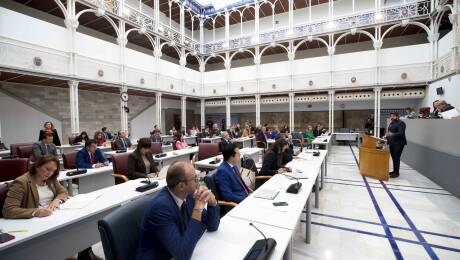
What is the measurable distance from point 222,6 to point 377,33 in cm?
1075

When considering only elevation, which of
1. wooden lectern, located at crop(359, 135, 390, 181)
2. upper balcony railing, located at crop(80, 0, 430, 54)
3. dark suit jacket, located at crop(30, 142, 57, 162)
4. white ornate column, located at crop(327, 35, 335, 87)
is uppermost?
upper balcony railing, located at crop(80, 0, 430, 54)

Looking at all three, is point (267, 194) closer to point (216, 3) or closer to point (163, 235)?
point (163, 235)

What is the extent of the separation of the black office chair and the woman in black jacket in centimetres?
253

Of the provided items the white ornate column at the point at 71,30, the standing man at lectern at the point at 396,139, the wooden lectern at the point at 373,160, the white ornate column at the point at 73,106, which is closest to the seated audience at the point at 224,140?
the wooden lectern at the point at 373,160

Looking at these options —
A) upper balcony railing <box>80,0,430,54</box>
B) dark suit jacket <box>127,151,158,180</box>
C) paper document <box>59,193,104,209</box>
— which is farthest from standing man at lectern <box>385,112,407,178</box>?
upper balcony railing <box>80,0,430,54</box>

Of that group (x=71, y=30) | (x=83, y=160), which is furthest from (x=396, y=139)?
(x=71, y=30)

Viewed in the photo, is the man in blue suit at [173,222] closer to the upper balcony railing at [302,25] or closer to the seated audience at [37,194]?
the seated audience at [37,194]

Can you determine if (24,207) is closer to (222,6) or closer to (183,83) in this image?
(183,83)

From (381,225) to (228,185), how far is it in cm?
286

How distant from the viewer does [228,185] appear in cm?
281

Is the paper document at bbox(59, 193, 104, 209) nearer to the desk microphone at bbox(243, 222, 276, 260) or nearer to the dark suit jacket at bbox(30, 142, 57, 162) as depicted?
the desk microphone at bbox(243, 222, 276, 260)

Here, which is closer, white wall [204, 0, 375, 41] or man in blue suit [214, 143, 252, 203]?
man in blue suit [214, 143, 252, 203]

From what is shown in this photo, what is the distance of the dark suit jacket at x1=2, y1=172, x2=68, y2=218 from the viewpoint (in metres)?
2.09

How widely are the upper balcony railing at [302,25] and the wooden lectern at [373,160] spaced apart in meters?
9.56
